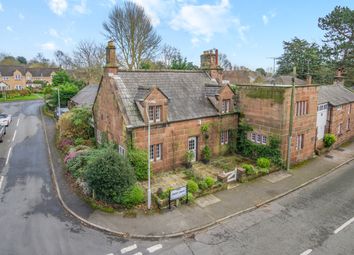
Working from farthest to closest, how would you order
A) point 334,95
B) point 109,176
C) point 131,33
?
point 131,33 → point 334,95 → point 109,176

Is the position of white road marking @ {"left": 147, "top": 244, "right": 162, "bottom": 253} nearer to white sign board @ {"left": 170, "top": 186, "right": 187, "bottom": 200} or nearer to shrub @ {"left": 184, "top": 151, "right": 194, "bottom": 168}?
white sign board @ {"left": 170, "top": 186, "right": 187, "bottom": 200}

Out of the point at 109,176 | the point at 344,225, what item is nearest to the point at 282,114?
the point at 344,225

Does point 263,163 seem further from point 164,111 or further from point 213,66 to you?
point 213,66

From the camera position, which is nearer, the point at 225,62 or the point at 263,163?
the point at 263,163

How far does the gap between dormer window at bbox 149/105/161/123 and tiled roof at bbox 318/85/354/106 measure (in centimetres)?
1876

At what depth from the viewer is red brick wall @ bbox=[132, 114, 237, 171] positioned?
1970 centimetres

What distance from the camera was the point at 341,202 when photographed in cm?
1734

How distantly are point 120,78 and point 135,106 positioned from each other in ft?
9.39

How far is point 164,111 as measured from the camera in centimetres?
2022

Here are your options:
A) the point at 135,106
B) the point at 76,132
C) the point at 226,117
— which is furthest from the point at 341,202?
the point at 76,132

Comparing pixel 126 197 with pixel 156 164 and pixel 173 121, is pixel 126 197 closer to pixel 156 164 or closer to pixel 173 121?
pixel 156 164

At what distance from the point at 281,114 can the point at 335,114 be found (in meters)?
12.9

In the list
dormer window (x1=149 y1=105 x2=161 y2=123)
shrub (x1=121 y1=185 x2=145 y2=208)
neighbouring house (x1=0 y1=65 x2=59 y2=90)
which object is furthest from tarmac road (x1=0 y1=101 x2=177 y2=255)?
neighbouring house (x1=0 y1=65 x2=59 y2=90)

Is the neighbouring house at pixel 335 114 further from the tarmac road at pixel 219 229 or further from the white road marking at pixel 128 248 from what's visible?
the white road marking at pixel 128 248
